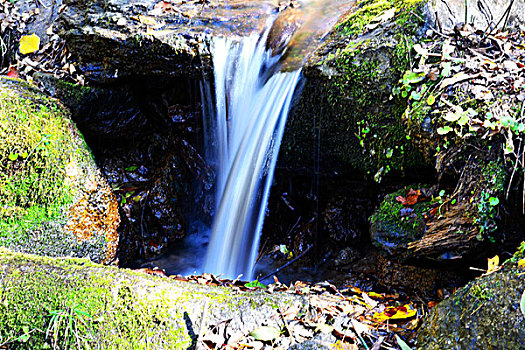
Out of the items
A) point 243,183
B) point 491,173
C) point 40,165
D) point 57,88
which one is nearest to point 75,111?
point 57,88

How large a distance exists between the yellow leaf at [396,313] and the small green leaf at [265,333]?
2.19 ft

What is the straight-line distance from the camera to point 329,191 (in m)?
4.55

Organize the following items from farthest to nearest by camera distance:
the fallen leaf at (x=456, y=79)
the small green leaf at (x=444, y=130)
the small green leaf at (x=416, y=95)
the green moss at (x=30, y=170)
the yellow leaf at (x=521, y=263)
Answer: the green moss at (x=30, y=170)
the small green leaf at (x=416, y=95)
the fallen leaf at (x=456, y=79)
the small green leaf at (x=444, y=130)
the yellow leaf at (x=521, y=263)

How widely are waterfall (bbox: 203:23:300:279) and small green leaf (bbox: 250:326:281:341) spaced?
79.6 inches

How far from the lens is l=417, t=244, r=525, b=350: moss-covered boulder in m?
1.75

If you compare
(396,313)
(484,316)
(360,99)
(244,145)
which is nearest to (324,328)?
(396,313)

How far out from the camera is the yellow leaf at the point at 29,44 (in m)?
5.71

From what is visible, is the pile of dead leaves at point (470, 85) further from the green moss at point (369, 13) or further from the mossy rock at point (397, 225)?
the mossy rock at point (397, 225)

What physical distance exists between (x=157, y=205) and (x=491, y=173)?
3.77 meters

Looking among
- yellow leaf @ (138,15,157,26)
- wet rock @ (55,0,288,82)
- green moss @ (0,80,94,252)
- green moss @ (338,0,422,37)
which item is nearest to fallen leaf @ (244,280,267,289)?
green moss @ (0,80,94,252)

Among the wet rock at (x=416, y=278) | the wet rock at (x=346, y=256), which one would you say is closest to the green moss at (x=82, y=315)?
the wet rock at (x=416, y=278)

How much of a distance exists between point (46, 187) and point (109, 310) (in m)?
2.04

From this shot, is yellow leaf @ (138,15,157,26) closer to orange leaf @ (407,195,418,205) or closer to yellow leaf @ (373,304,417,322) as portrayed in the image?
orange leaf @ (407,195,418,205)

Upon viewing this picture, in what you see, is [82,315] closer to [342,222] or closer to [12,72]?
[342,222]
